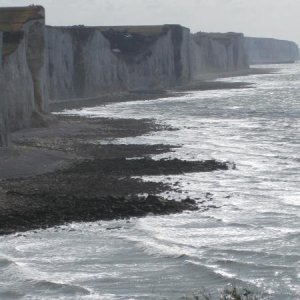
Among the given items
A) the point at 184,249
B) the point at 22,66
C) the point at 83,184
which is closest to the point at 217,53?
the point at 22,66

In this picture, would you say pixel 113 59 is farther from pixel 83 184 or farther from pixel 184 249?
pixel 184 249

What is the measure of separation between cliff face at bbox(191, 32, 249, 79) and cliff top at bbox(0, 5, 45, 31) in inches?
3117

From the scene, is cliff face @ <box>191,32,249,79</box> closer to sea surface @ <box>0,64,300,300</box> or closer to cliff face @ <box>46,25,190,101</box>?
cliff face @ <box>46,25,190,101</box>

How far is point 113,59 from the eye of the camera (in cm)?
7081

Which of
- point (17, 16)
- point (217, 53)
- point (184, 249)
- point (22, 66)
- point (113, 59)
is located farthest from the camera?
point (217, 53)

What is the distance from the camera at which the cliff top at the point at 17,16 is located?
37881 mm

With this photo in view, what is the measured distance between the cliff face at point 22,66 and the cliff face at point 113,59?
1990 centimetres

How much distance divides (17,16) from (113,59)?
3111cm

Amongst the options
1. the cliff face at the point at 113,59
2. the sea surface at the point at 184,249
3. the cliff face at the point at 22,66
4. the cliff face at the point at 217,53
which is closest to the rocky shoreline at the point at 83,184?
the sea surface at the point at 184,249

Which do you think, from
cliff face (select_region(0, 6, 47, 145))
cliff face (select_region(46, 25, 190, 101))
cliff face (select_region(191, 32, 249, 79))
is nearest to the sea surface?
cliff face (select_region(0, 6, 47, 145))

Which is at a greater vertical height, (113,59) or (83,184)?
(113,59)

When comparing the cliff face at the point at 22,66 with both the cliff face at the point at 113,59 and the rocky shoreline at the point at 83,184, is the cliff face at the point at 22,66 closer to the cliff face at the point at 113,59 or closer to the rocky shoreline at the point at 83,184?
the rocky shoreline at the point at 83,184

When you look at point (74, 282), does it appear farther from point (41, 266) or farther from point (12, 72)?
point (12, 72)

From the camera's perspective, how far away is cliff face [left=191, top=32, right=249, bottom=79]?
5089 inches
